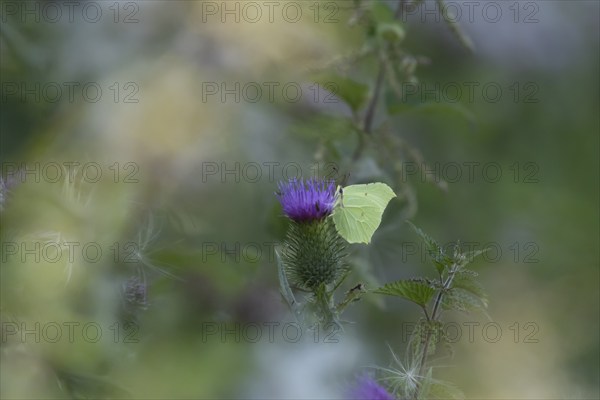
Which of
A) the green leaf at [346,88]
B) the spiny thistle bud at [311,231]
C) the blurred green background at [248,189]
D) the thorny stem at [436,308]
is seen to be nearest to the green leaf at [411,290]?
the thorny stem at [436,308]

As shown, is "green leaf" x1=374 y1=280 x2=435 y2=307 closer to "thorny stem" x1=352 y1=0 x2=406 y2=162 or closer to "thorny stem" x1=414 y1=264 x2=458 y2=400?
"thorny stem" x1=414 y1=264 x2=458 y2=400

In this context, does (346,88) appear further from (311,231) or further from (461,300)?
(461,300)

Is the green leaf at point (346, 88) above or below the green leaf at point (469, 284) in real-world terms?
above

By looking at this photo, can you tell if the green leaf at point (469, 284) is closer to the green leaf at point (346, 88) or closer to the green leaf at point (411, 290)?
the green leaf at point (411, 290)

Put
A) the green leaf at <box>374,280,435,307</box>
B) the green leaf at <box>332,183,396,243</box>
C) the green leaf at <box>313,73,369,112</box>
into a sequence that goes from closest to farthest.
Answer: the green leaf at <box>374,280,435,307</box>
the green leaf at <box>332,183,396,243</box>
the green leaf at <box>313,73,369,112</box>

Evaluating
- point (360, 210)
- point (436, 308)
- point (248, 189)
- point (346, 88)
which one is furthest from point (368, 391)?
point (248, 189)

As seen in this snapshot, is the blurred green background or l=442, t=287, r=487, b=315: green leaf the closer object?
l=442, t=287, r=487, b=315: green leaf

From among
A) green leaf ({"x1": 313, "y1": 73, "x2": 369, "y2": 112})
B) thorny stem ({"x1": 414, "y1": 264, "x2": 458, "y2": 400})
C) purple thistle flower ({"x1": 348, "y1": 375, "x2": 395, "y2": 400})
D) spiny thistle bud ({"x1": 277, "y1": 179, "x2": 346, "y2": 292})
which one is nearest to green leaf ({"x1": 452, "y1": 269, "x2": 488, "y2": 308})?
thorny stem ({"x1": 414, "y1": 264, "x2": 458, "y2": 400})
